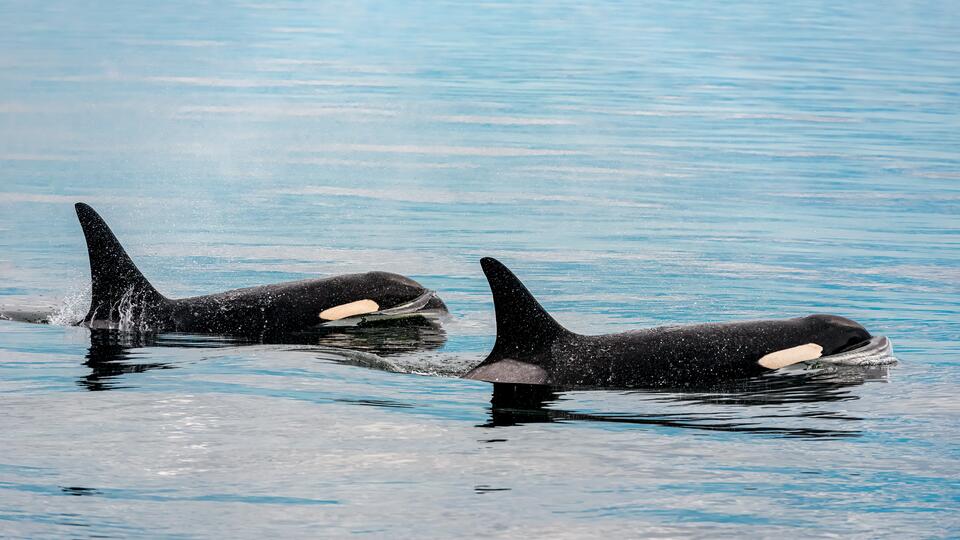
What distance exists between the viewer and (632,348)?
1091 centimetres

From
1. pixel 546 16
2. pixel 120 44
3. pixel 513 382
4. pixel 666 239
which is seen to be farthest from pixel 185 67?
pixel 546 16

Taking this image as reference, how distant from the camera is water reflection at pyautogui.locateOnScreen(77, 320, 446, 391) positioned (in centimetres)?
1198

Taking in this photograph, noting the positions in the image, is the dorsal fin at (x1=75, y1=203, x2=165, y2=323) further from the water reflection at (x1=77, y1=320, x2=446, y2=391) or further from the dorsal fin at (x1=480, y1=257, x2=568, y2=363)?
the dorsal fin at (x1=480, y1=257, x2=568, y2=363)

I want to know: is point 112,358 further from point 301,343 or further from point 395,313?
point 395,313

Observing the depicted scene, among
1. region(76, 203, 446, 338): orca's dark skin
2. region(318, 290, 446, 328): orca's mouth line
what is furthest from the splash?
region(318, 290, 446, 328): orca's mouth line

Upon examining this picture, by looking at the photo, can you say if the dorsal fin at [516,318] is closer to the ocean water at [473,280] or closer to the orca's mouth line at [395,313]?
the ocean water at [473,280]

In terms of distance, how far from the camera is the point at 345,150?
2919 centimetres

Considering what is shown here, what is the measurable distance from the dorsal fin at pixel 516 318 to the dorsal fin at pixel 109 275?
3611 millimetres

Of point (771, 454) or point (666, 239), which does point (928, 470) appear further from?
point (666, 239)

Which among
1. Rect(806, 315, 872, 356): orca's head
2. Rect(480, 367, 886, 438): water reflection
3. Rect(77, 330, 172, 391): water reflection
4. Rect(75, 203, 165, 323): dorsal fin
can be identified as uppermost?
Rect(75, 203, 165, 323): dorsal fin

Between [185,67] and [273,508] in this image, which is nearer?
[273,508]

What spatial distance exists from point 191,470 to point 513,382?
2.74 metres

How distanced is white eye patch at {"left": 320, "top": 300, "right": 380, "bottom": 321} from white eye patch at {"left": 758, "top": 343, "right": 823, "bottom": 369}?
3.80m

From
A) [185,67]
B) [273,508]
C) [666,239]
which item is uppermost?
[185,67]
